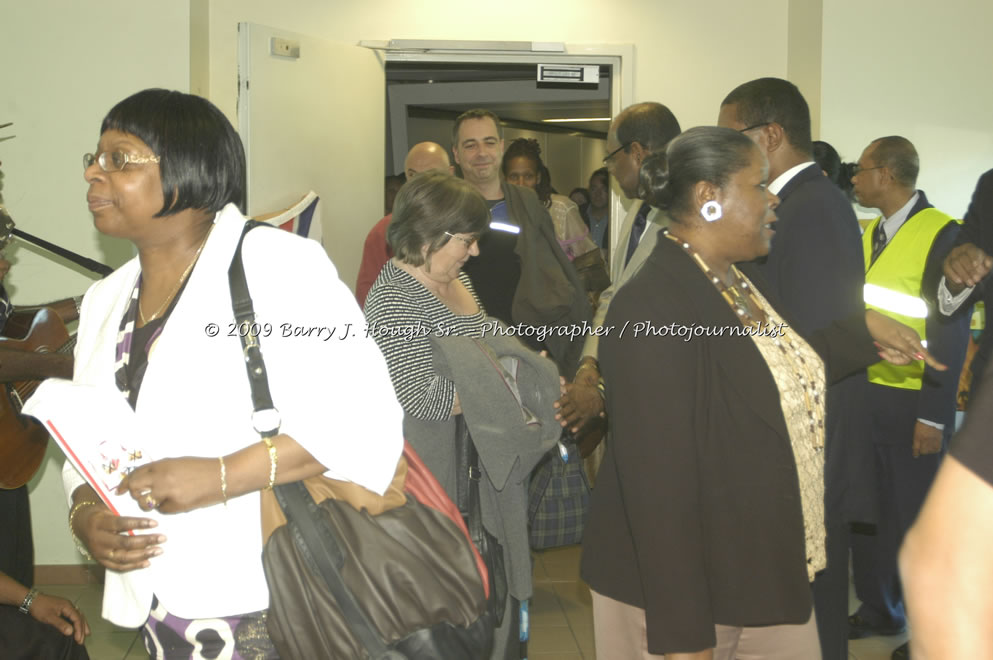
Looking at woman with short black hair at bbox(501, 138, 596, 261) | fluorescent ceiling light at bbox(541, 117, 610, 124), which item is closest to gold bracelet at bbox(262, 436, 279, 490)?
woman with short black hair at bbox(501, 138, 596, 261)

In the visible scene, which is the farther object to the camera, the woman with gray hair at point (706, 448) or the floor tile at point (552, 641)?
the floor tile at point (552, 641)

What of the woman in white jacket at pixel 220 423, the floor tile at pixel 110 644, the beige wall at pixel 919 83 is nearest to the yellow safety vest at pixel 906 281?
the beige wall at pixel 919 83

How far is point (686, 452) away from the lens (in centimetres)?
169

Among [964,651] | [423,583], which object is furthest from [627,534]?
[964,651]

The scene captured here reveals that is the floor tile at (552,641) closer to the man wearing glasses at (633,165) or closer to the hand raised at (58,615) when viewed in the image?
the man wearing glasses at (633,165)

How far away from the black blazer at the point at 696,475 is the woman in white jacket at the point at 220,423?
471mm

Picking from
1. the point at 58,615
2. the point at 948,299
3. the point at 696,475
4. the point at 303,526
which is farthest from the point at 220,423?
the point at 948,299

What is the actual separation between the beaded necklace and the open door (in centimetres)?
284

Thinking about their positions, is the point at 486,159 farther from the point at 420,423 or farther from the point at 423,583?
the point at 423,583

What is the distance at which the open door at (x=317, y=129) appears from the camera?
4.25m

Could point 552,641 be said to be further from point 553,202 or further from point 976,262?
point 553,202

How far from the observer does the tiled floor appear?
3.71 meters

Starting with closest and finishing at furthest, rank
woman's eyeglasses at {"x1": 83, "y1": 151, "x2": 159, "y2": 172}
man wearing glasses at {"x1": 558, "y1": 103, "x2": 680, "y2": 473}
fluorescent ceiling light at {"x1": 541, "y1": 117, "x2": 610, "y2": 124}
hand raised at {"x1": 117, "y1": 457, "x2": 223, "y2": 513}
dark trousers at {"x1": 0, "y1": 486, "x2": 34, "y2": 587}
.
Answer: hand raised at {"x1": 117, "y1": 457, "x2": 223, "y2": 513}, woman's eyeglasses at {"x1": 83, "y1": 151, "x2": 159, "y2": 172}, dark trousers at {"x1": 0, "y1": 486, "x2": 34, "y2": 587}, man wearing glasses at {"x1": 558, "y1": 103, "x2": 680, "y2": 473}, fluorescent ceiling light at {"x1": 541, "y1": 117, "x2": 610, "y2": 124}

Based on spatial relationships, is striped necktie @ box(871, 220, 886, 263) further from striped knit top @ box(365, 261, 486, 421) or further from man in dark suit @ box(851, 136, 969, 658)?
striped knit top @ box(365, 261, 486, 421)
